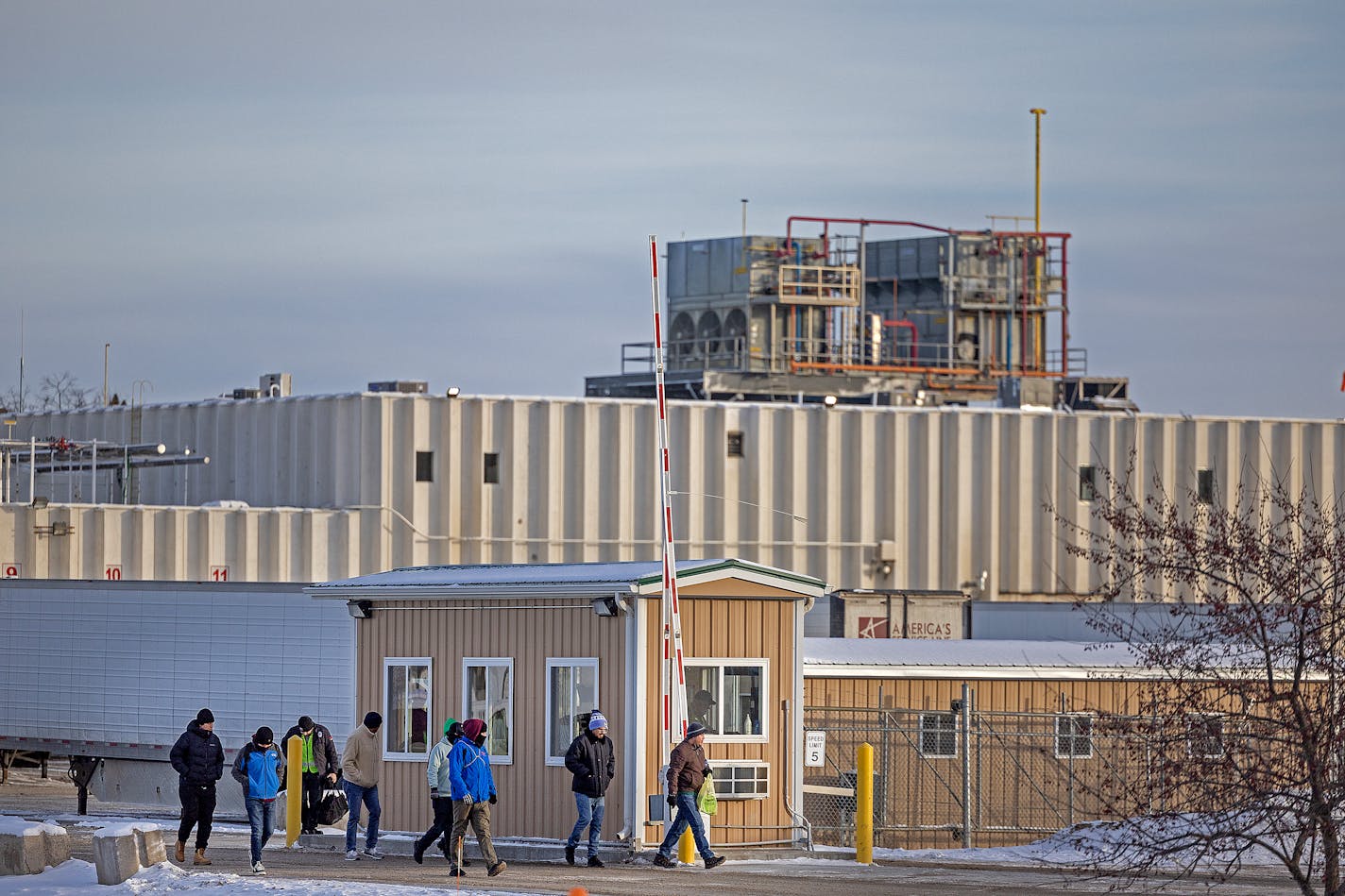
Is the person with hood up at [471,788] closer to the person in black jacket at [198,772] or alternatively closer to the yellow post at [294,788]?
the person in black jacket at [198,772]

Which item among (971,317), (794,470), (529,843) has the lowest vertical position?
(529,843)

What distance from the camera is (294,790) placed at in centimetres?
2350

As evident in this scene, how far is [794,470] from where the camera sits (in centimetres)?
4775

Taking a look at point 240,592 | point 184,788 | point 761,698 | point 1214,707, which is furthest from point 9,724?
point 1214,707

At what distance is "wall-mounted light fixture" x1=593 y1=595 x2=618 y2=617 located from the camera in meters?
20.5

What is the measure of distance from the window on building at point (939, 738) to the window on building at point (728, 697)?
766cm

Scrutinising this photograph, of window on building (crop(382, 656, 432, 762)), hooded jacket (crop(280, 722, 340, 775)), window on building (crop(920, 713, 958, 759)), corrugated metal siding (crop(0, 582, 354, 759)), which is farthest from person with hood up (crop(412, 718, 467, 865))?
window on building (crop(920, 713, 958, 759))

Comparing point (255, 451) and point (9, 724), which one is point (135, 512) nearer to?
point (255, 451)

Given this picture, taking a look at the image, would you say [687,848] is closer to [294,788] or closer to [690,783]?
[690,783]

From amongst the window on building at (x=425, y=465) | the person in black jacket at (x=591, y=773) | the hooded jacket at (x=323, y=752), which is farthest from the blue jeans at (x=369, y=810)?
the window on building at (x=425, y=465)

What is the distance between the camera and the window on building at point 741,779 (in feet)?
69.5

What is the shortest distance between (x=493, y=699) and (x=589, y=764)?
2.36m

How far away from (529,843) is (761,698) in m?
2.82

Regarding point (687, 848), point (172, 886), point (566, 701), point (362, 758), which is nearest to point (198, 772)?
point (362, 758)
